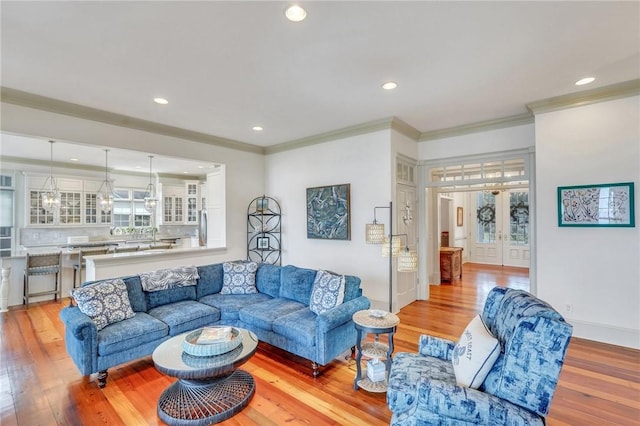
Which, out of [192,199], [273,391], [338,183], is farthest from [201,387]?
[192,199]

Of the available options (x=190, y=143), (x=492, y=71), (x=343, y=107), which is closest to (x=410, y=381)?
(x=492, y=71)

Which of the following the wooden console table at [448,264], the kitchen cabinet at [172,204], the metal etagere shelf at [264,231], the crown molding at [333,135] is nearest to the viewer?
the crown molding at [333,135]

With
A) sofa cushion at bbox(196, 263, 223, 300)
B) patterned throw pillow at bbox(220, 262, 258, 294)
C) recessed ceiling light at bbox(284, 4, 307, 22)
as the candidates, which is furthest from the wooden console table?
recessed ceiling light at bbox(284, 4, 307, 22)

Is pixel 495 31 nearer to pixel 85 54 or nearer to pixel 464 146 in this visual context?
pixel 464 146

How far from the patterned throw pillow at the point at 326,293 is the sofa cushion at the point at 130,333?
5.21ft

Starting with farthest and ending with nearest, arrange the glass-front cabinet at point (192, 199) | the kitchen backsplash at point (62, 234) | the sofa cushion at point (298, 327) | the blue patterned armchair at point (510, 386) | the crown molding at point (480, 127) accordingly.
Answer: the glass-front cabinet at point (192, 199), the kitchen backsplash at point (62, 234), the crown molding at point (480, 127), the sofa cushion at point (298, 327), the blue patterned armchair at point (510, 386)

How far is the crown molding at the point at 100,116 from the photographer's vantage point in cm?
338

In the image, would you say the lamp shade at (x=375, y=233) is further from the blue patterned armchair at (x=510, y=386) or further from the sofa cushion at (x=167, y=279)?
the sofa cushion at (x=167, y=279)

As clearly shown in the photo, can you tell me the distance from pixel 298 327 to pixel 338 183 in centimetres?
278

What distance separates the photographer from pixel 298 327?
9.57ft

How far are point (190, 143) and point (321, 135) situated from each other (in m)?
2.31

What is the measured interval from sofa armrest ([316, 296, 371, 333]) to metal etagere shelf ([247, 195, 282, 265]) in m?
3.13

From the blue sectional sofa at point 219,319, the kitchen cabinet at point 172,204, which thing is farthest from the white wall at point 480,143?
the kitchen cabinet at point 172,204

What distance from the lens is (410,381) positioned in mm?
1832
